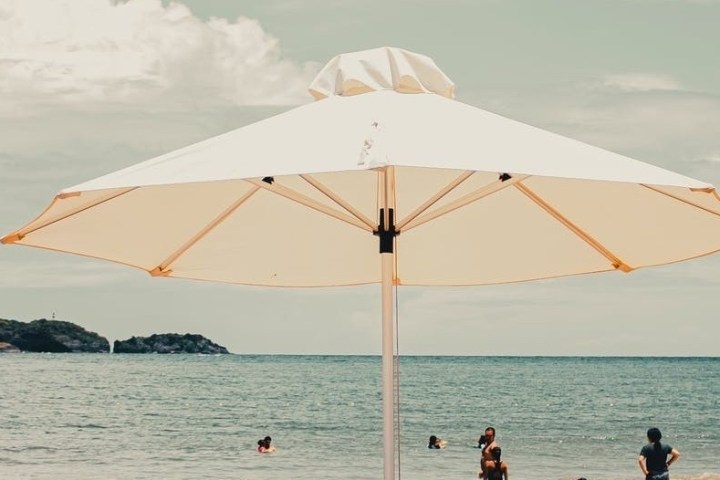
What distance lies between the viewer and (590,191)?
5695mm

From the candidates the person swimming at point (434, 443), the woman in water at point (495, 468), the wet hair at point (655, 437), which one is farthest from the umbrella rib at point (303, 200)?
the person swimming at point (434, 443)

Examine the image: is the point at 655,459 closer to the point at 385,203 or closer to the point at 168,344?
the point at 385,203

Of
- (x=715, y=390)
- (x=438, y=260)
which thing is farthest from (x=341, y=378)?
(x=438, y=260)

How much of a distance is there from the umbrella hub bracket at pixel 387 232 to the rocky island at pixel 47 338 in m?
138

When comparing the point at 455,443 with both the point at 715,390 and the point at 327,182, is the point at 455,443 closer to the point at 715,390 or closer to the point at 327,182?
the point at 327,182

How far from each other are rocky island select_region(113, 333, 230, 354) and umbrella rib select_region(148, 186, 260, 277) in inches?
5239

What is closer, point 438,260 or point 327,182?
point 327,182

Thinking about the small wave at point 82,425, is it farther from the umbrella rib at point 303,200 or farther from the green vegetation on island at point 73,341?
the green vegetation on island at point 73,341

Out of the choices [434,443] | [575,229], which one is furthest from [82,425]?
[575,229]

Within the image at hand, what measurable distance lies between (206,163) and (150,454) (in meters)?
31.2

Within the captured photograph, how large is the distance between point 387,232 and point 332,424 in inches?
1572

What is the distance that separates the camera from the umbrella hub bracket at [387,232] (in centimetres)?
520

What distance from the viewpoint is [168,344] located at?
139 metres

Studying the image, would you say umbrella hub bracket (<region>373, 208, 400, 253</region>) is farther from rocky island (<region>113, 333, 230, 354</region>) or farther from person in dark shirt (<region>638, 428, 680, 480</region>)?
rocky island (<region>113, 333, 230, 354</region>)
